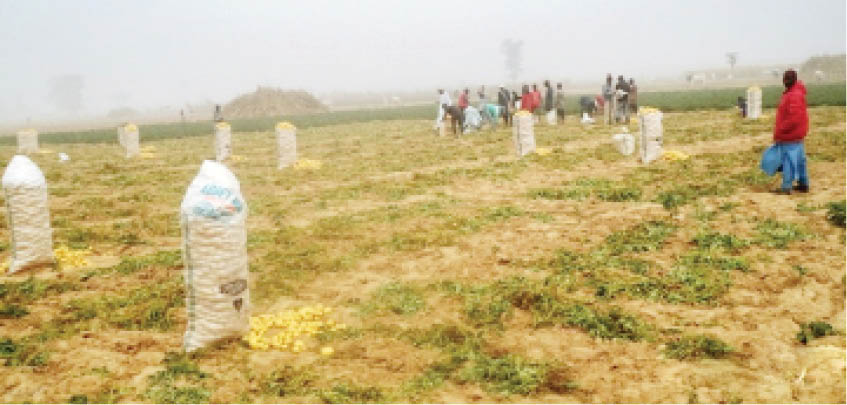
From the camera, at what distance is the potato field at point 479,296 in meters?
4.94

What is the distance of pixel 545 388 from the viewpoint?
4.84 m

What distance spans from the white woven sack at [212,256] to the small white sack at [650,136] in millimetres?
11955

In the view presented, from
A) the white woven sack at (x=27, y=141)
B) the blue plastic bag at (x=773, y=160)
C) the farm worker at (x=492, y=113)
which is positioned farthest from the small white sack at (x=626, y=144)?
the white woven sack at (x=27, y=141)

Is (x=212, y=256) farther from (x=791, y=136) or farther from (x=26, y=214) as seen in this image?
(x=791, y=136)

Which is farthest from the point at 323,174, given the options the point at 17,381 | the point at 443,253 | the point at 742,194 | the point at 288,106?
the point at 288,106

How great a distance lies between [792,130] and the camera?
1034cm

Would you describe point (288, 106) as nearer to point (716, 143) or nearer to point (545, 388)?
point (716, 143)

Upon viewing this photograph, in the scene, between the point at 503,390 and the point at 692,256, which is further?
the point at 692,256

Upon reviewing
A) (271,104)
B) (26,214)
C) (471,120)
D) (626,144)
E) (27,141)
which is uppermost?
(271,104)

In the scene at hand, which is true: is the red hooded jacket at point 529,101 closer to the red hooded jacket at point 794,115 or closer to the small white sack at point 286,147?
the small white sack at point 286,147

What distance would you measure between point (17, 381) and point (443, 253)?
17.6ft

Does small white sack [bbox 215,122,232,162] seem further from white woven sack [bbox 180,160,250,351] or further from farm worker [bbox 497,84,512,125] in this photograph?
white woven sack [bbox 180,160,250,351]

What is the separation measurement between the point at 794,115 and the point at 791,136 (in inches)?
14.7

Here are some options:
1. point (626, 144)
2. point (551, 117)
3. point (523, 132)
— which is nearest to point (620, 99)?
point (551, 117)
